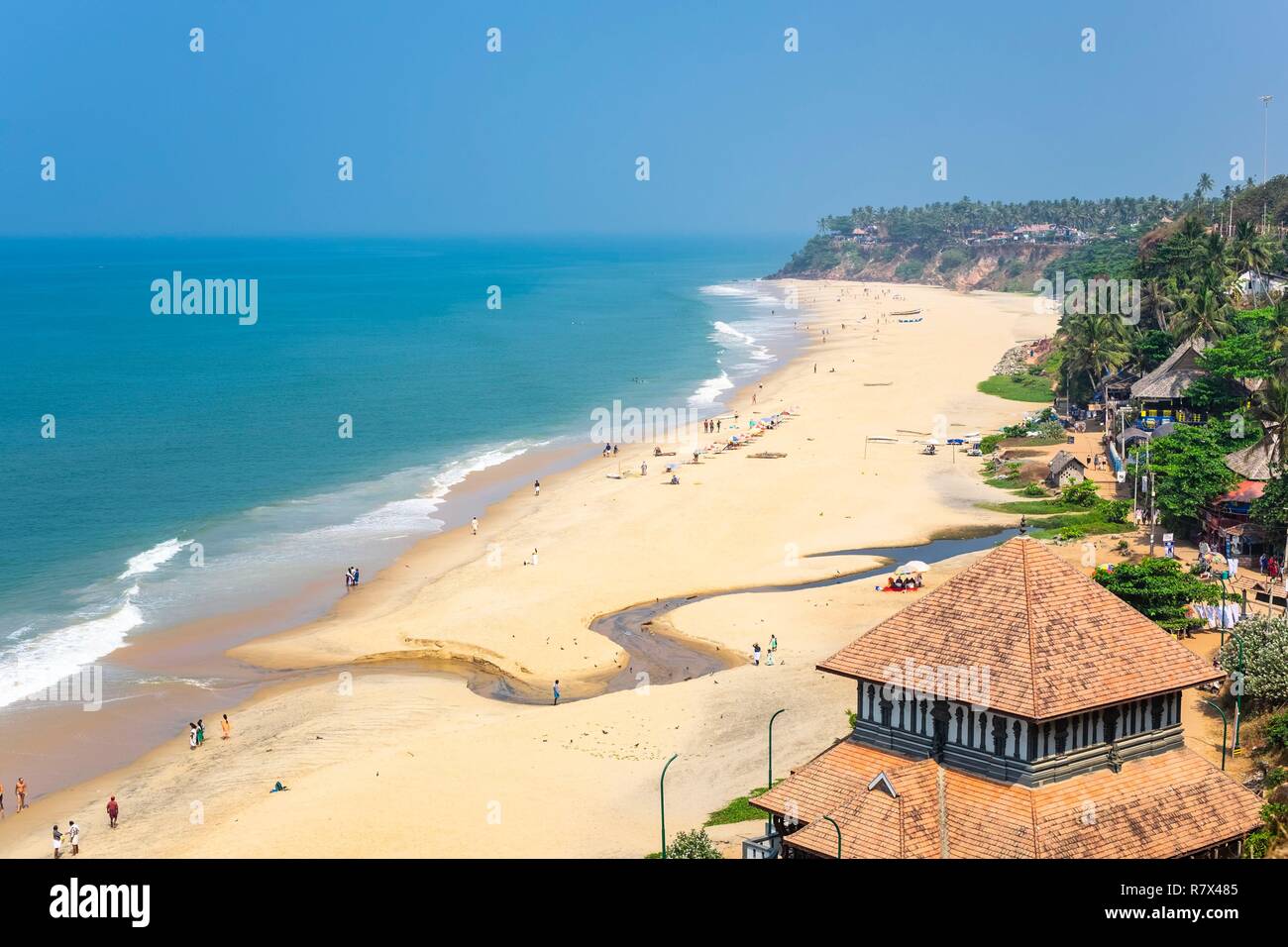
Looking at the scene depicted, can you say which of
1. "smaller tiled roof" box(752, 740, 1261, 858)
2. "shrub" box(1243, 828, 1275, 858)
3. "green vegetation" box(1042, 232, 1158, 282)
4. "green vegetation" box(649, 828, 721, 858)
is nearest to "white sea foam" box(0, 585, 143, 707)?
"green vegetation" box(649, 828, 721, 858)

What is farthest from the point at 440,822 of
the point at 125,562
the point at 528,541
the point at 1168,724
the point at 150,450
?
Result: the point at 150,450

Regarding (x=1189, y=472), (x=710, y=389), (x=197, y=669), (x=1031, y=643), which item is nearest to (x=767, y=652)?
(x=197, y=669)

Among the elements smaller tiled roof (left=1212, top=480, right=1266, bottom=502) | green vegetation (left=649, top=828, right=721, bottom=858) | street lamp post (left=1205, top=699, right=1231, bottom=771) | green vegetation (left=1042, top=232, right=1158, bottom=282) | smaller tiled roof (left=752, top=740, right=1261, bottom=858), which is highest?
green vegetation (left=1042, top=232, right=1158, bottom=282)

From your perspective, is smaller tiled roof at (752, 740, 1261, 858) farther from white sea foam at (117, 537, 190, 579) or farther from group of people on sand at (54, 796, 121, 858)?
white sea foam at (117, 537, 190, 579)

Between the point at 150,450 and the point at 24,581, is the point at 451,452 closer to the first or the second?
the point at 150,450

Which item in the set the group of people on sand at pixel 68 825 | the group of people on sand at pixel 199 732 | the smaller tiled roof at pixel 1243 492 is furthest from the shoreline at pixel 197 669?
the smaller tiled roof at pixel 1243 492
